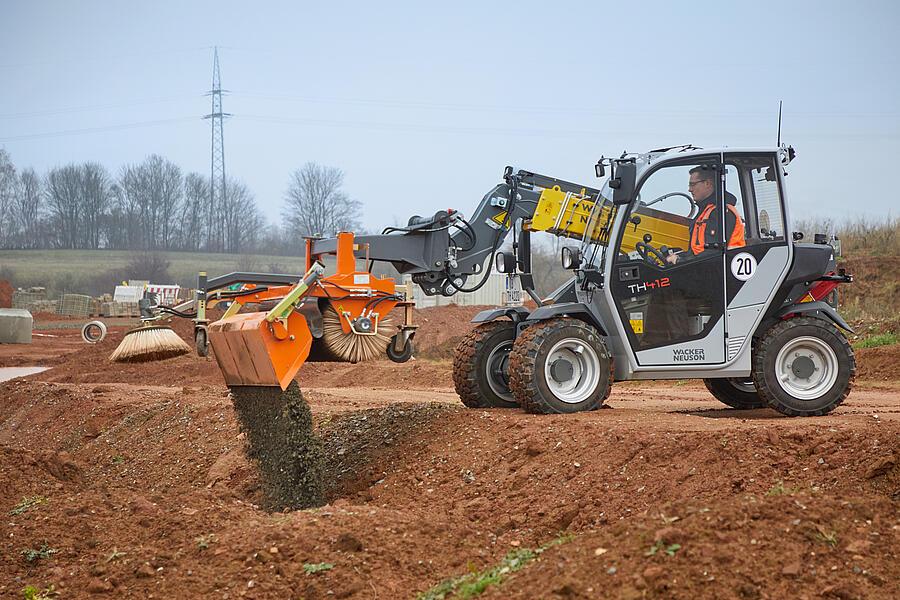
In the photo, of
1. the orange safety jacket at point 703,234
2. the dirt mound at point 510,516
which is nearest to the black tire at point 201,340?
the dirt mound at point 510,516

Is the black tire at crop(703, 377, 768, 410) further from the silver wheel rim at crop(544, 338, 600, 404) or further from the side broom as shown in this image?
the side broom

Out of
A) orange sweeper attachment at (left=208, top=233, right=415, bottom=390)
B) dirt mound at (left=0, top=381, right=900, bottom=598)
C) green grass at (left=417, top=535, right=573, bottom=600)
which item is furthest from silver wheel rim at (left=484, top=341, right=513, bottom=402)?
green grass at (left=417, top=535, right=573, bottom=600)

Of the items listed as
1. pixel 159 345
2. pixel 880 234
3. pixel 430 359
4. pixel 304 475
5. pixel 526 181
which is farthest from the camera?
pixel 880 234

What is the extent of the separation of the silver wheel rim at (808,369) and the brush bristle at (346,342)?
385 cm

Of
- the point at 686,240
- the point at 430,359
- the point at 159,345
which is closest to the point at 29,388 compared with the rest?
the point at 159,345

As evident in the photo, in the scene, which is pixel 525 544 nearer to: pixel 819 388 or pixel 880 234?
pixel 819 388

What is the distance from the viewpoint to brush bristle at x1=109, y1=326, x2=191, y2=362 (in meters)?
20.7

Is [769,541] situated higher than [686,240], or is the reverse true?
[686,240]

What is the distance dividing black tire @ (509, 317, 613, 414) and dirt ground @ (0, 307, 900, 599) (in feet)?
0.96

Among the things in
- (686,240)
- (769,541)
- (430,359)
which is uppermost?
(686,240)

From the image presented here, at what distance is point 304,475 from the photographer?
27.7ft

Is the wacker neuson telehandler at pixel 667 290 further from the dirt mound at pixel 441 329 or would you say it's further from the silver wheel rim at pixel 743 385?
the dirt mound at pixel 441 329

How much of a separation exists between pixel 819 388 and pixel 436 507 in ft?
14.0

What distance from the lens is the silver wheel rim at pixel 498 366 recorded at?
9.95 metres
